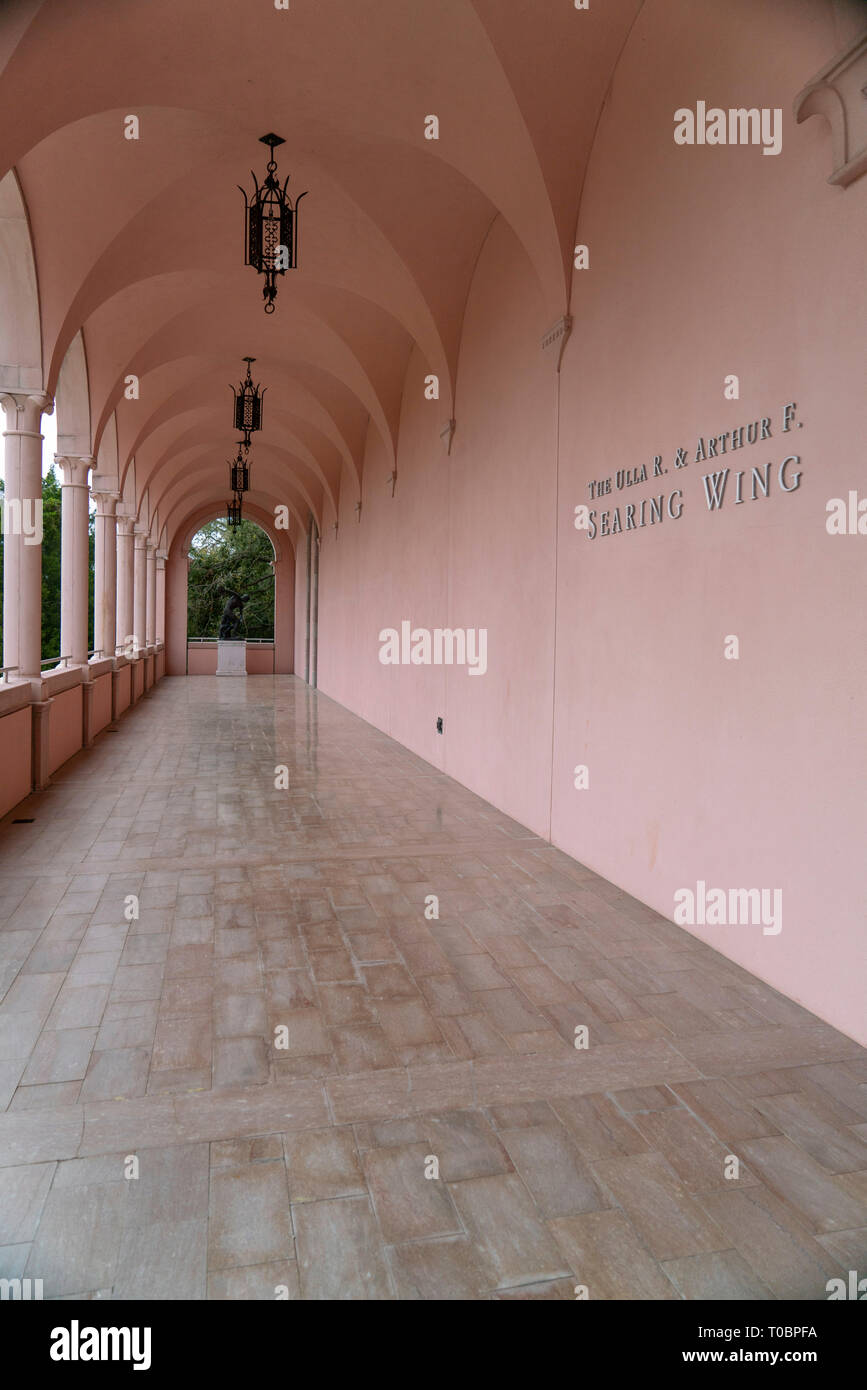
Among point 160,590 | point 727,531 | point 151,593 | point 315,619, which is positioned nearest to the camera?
point 727,531

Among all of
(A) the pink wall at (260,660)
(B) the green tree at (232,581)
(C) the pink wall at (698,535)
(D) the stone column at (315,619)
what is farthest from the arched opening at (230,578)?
(C) the pink wall at (698,535)

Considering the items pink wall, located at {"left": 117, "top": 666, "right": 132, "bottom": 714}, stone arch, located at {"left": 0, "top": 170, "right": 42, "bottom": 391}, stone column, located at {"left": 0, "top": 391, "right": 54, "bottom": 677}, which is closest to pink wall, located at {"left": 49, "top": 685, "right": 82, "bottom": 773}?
stone column, located at {"left": 0, "top": 391, "right": 54, "bottom": 677}

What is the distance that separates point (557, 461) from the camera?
21.8 ft

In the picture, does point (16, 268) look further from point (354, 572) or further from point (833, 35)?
point (354, 572)

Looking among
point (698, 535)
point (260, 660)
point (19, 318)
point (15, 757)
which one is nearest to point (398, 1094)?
point (698, 535)

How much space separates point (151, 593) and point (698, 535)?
20.7 metres

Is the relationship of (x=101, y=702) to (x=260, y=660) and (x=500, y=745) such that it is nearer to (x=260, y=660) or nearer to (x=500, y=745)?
(x=500, y=745)

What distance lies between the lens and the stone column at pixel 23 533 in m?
7.79

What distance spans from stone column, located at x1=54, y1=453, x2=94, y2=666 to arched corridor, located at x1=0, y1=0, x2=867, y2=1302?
3.04 feet

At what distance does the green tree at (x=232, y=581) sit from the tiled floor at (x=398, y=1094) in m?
35.4

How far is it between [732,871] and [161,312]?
970 centimetres

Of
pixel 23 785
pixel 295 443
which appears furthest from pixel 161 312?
pixel 295 443

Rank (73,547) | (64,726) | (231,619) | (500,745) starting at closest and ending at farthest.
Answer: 1. (500,745)
2. (64,726)
3. (73,547)
4. (231,619)

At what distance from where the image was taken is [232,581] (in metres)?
40.0
